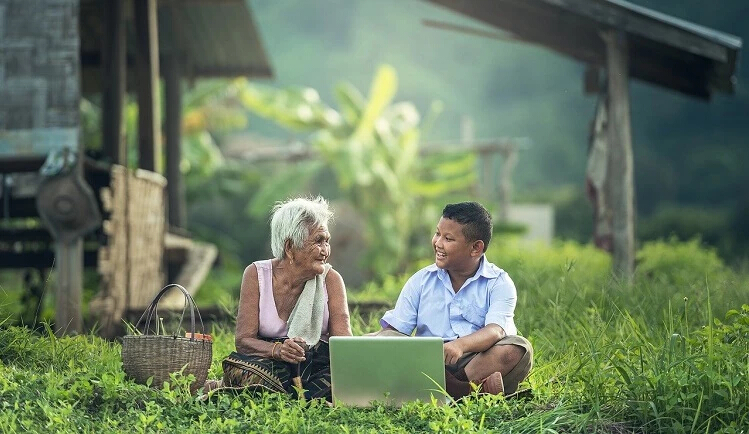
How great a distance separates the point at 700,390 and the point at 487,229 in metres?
1.33

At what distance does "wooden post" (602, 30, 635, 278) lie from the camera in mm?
10203

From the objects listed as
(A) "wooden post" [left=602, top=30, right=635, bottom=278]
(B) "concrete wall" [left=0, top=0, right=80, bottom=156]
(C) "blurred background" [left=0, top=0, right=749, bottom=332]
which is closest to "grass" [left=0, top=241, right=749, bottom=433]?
(B) "concrete wall" [left=0, top=0, right=80, bottom=156]

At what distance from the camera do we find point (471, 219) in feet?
18.0

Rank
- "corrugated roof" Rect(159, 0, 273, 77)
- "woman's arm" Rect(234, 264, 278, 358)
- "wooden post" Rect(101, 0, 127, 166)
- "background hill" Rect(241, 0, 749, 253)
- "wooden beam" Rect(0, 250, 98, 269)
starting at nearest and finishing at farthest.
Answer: "woman's arm" Rect(234, 264, 278, 358)
"wooden post" Rect(101, 0, 127, 166)
"wooden beam" Rect(0, 250, 98, 269)
"corrugated roof" Rect(159, 0, 273, 77)
"background hill" Rect(241, 0, 749, 253)

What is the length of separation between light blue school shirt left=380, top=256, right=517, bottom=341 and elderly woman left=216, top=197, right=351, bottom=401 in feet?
1.11

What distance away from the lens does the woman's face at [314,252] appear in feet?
18.2

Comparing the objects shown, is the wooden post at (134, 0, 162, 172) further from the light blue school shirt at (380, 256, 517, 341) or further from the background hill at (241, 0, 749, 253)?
the background hill at (241, 0, 749, 253)

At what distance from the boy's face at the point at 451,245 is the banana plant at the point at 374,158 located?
15041 millimetres

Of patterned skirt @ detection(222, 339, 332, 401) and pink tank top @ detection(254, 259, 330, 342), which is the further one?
pink tank top @ detection(254, 259, 330, 342)

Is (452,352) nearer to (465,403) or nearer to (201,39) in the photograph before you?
(465,403)

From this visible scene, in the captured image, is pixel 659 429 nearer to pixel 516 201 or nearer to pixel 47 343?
pixel 47 343

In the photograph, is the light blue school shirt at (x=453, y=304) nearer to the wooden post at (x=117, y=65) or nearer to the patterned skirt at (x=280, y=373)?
the patterned skirt at (x=280, y=373)

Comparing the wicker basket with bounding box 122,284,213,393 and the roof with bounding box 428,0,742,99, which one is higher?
the roof with bounding box 428,0,742,99

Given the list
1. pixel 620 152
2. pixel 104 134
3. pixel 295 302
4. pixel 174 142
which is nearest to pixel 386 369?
pixel 295 302
